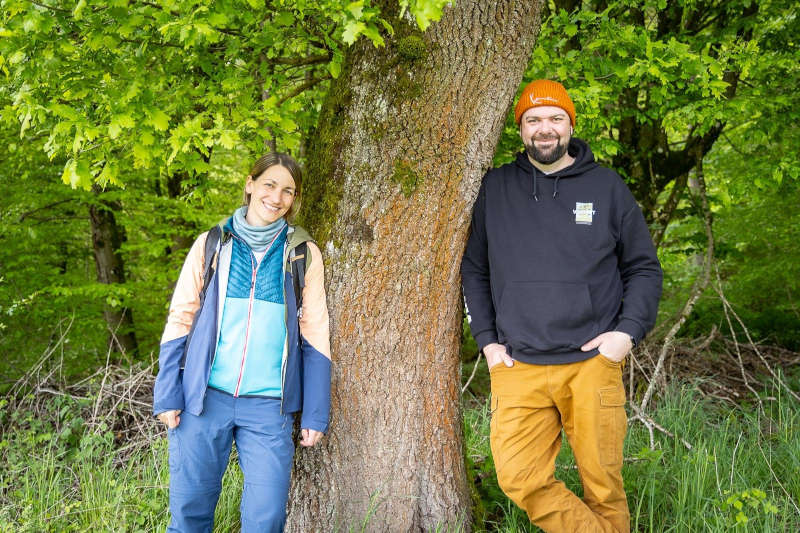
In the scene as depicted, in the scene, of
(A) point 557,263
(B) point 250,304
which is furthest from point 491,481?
(B) point 250,304

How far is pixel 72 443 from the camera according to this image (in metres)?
4.50

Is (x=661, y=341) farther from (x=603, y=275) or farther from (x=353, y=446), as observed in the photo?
(x=353, y=446)

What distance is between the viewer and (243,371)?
2637mm

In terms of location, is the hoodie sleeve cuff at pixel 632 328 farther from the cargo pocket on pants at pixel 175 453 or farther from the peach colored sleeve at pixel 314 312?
the cargo pocket on pants at pixel 175 453

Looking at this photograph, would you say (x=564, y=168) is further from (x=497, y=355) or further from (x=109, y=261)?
(x=109, y=261)

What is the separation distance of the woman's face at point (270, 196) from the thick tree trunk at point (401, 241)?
217 mm

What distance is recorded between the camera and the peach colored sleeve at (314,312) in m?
2.80

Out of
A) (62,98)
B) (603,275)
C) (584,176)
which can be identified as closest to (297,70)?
(62,98)

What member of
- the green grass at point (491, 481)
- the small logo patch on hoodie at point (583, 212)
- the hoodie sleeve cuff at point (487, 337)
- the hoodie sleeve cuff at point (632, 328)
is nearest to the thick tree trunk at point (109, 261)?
the green grass at point (491, 481)

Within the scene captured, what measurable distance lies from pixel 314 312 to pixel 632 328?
4.80 feet

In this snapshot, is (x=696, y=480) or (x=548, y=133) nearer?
(x=548, y=133)

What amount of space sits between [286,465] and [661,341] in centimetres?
506

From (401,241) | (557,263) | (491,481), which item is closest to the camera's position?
(557,263)

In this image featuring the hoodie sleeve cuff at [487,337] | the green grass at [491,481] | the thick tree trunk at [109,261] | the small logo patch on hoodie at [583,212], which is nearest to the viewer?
the small logo patch on hoodie at [583,212]
